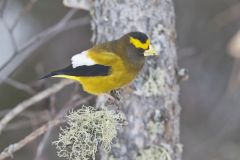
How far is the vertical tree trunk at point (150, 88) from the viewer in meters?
3.76

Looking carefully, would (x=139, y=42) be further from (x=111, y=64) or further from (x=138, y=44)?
(x=111, y=64)

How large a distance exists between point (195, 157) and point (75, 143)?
386cm

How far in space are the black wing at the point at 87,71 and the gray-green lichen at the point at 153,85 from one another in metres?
0.30

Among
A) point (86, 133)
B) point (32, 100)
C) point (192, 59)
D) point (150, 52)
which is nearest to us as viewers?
point (86, 133)

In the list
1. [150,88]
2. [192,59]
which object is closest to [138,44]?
[150,88]

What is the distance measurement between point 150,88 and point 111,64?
30cm

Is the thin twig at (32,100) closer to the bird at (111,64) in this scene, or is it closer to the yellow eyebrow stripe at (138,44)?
the bird at (111,64)

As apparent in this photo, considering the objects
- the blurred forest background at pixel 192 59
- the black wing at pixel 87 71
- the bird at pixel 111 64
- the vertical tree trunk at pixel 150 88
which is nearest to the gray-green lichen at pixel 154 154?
the vertical tree trunk at pixel 150 88

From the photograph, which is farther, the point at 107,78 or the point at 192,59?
the point at 192,59

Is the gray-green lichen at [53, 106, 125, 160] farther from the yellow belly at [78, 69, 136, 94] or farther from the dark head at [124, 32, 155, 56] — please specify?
the dark head at [124, 32, 155, 56]

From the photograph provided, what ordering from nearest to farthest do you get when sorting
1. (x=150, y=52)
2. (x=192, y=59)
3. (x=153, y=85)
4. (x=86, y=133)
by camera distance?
(x=86, y=133)
(x=150, y=52)
(x=153, y=85)
(x=192, y=59)

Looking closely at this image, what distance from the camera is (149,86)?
3.76m

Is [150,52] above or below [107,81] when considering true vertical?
above

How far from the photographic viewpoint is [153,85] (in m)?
3.74
